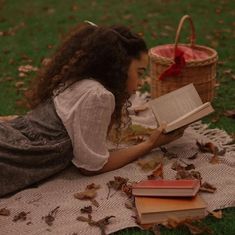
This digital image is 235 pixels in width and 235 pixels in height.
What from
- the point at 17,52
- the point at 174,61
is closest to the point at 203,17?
the point at 17,52

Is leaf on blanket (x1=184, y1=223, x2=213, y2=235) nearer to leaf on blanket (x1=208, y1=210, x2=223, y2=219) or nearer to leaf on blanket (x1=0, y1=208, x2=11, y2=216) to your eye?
leaf on blanket (x1=208, y1=210, x2=223, y2=219)

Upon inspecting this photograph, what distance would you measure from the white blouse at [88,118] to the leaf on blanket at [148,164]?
0.30 meters

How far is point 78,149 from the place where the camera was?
3168 mm

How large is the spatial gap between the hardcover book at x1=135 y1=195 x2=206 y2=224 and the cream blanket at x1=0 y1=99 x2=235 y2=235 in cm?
8

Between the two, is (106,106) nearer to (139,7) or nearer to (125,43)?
(125,43)

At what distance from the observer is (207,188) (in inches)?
122

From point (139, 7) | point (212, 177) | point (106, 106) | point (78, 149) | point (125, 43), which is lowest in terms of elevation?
point (139, 7)

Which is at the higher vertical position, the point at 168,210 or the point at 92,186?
the point at 168,210

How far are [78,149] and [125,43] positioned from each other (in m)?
0.68

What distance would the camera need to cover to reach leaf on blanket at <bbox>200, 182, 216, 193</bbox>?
10.1 ft

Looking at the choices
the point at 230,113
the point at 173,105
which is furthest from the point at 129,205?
the point at 230,113

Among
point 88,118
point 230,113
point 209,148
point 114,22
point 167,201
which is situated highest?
point 88,118

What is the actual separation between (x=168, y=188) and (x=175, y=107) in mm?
908

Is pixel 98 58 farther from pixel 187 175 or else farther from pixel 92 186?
pixel 187 175
